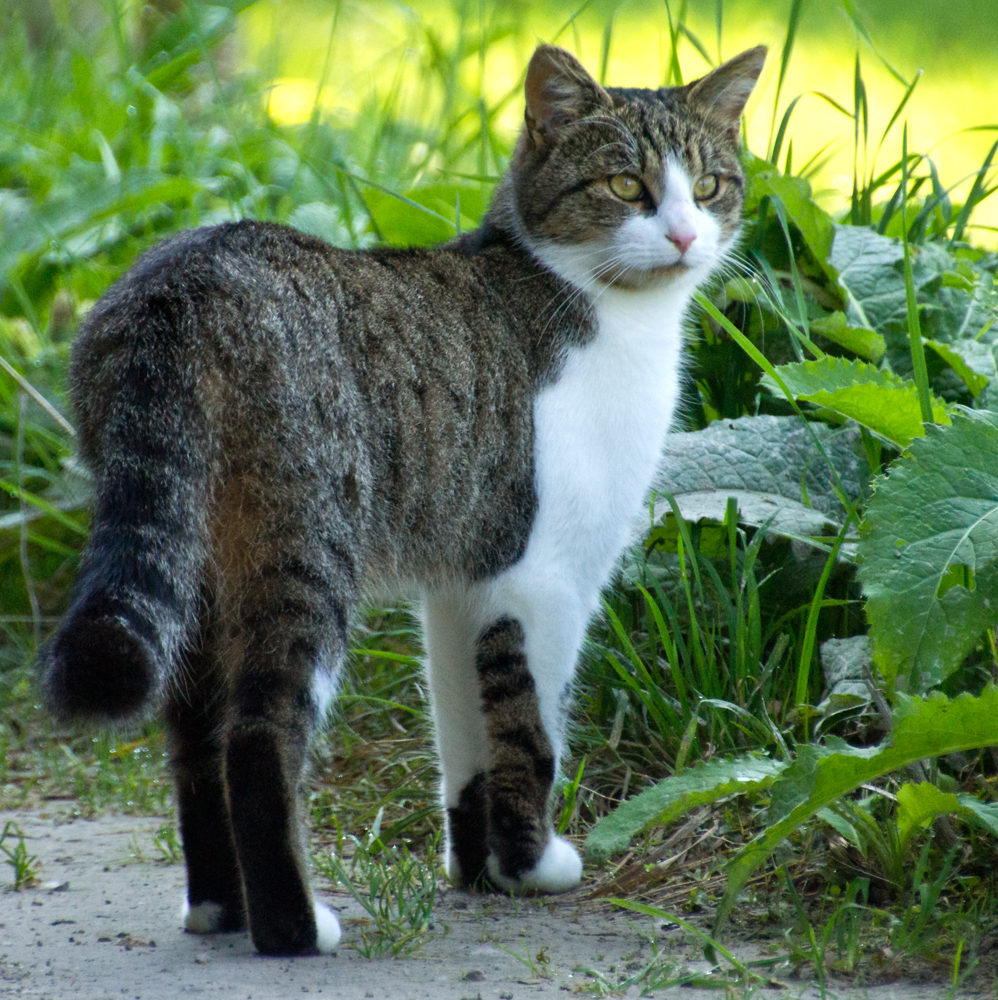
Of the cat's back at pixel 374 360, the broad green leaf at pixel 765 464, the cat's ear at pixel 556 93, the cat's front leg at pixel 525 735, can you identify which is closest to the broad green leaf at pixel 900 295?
the broad green leaf at pixel 765 464

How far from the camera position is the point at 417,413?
6.22ft

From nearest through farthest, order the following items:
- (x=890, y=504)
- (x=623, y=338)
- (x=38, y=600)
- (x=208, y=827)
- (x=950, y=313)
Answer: (x=890, y=504)
(x=208, y=827)
(x=623, y=338)
(x=950, y=313)
(x=38, y=600)

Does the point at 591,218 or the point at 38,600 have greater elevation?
the point at 591,218

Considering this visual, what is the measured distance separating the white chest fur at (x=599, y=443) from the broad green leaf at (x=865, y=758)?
567 millimetres

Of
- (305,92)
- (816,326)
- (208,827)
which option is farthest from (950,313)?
(305,92)

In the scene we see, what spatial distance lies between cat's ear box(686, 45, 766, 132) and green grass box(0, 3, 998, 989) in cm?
33

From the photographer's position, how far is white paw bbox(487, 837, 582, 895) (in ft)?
6.72

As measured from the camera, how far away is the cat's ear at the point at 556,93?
2225 millimetres

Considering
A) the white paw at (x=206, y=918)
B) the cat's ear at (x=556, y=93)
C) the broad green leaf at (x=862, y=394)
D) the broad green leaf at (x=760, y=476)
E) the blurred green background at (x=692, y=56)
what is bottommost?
the white paw at (x=206, y=918)

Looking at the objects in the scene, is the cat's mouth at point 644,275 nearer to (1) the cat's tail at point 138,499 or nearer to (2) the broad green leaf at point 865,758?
(1) the cat's tail at point 138,499

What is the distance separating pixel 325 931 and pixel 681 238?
1300mm

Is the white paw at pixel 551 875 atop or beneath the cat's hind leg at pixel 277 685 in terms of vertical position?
beneath

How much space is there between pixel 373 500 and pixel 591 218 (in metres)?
0.76

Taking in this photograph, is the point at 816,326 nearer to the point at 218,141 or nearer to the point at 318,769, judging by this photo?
the point at 318,769
